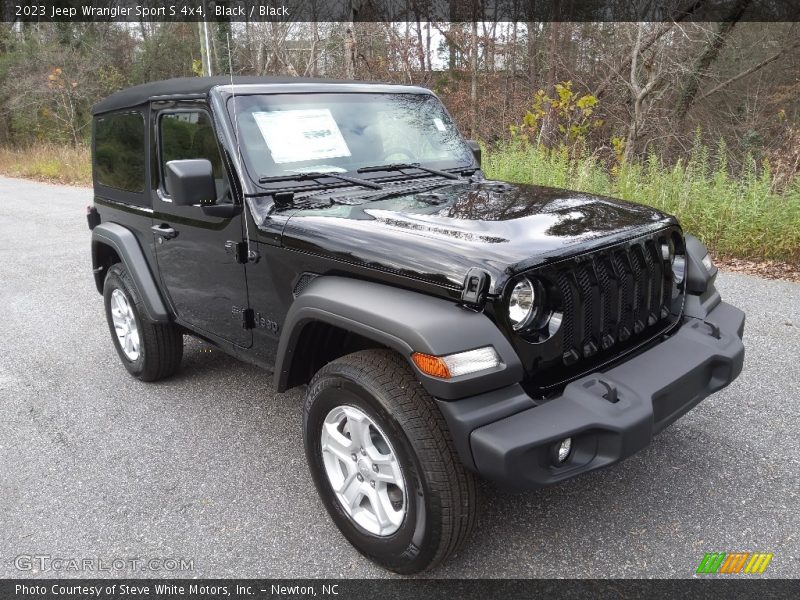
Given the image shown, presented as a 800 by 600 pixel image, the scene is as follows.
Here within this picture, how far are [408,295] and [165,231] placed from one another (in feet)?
6.43

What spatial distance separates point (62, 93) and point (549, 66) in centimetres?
2099

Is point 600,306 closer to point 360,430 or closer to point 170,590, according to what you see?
point 360,430

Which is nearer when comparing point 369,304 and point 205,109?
point 369,304

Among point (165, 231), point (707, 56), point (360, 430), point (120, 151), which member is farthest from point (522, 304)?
point (707, 56)

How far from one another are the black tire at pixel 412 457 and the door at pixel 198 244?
1.03 metres

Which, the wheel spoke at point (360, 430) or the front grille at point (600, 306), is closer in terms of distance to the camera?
the front grille at point (600, 306)

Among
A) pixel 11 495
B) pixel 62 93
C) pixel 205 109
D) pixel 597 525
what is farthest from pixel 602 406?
pixel 62 93

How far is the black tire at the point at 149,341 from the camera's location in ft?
13.4

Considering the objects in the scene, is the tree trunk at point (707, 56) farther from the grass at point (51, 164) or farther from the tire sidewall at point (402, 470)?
the grass at point (51, 164)

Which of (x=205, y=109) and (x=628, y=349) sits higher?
(x=205, y=109)

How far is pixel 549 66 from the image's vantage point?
16.3 metres

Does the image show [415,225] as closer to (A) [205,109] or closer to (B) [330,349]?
(B) [330,349]

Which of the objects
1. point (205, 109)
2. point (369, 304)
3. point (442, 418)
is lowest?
point (442, 418)

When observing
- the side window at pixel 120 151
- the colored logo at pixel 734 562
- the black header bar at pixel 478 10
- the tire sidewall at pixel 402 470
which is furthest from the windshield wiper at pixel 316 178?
the black header bar at pixel 478 10
